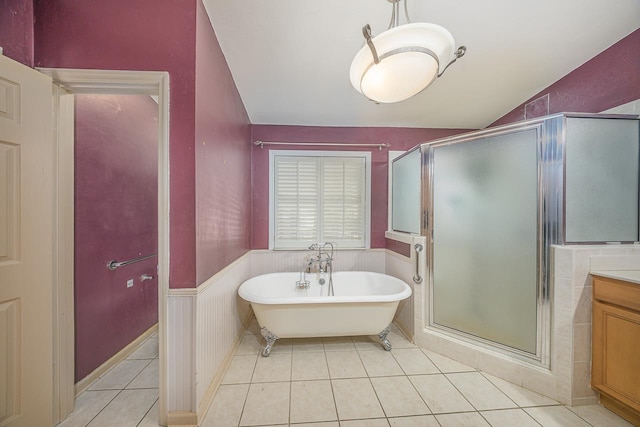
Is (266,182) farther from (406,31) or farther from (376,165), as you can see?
(406,31)

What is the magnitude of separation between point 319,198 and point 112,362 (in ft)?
7.68

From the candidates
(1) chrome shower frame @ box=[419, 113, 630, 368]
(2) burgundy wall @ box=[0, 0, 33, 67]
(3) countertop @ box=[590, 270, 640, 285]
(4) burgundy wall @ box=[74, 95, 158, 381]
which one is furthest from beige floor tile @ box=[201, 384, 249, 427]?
(3) countertop @ box=[590, 270, 640, 285]

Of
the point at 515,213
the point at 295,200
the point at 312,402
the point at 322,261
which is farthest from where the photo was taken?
the point at 295,200

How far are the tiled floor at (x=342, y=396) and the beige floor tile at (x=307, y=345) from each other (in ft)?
0.18

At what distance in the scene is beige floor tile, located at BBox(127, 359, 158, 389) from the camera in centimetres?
155

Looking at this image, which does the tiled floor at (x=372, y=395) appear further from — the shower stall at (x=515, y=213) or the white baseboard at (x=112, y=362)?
the white baseboard at (x=112, y=362)

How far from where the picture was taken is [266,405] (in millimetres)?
1399

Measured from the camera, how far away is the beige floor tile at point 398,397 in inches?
53.9

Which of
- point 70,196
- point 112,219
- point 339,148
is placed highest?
point 339,148

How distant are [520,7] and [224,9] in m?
1.74

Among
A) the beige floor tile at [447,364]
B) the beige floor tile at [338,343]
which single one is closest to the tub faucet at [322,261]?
the beige floor tile at [338,343]

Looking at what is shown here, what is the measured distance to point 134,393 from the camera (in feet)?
4.88

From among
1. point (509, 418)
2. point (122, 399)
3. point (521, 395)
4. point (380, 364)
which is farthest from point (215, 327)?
point (521, 395)

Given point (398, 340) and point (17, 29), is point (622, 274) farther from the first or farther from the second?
point (17, 29)
